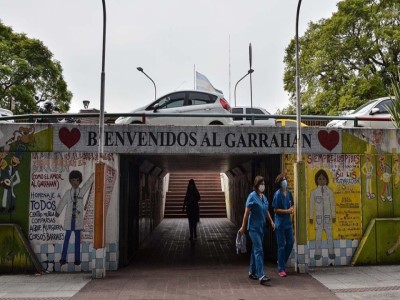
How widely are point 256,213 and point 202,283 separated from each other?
5.44ft

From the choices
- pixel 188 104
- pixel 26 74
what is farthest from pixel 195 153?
pixel 26 74

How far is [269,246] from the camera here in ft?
35.3

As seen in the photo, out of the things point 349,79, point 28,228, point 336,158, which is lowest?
point 28,228

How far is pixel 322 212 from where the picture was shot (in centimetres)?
1000

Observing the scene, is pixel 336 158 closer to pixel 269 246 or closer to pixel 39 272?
pixel 269 246

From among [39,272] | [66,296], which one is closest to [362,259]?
[66,296]

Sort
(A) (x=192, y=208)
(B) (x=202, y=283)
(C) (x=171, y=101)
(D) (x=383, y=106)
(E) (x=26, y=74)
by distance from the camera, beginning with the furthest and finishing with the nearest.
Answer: (E) (x=26, y=74)
(D) (x=383, y=106)
(A) (x=192, y=208)
(C) (x=171, y=101)
(B) (x=202, y=283)

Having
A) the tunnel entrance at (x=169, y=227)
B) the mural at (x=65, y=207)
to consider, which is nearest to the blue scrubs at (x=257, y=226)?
the tunnel entrance at (x=169, y=227)

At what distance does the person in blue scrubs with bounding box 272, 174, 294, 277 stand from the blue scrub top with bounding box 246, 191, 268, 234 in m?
0.72

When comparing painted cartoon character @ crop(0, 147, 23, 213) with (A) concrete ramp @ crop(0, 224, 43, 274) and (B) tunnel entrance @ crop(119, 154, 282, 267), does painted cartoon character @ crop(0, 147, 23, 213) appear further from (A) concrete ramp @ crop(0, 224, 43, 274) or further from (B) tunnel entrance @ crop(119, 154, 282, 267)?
(B) tunnel entrance @ crop(119, 154, 282, 267)

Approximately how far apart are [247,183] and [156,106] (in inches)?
182

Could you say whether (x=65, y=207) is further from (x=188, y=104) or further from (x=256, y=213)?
(x=188, y=104)

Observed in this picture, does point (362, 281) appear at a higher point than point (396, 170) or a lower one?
lower

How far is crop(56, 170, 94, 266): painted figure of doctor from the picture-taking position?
9562 mm
